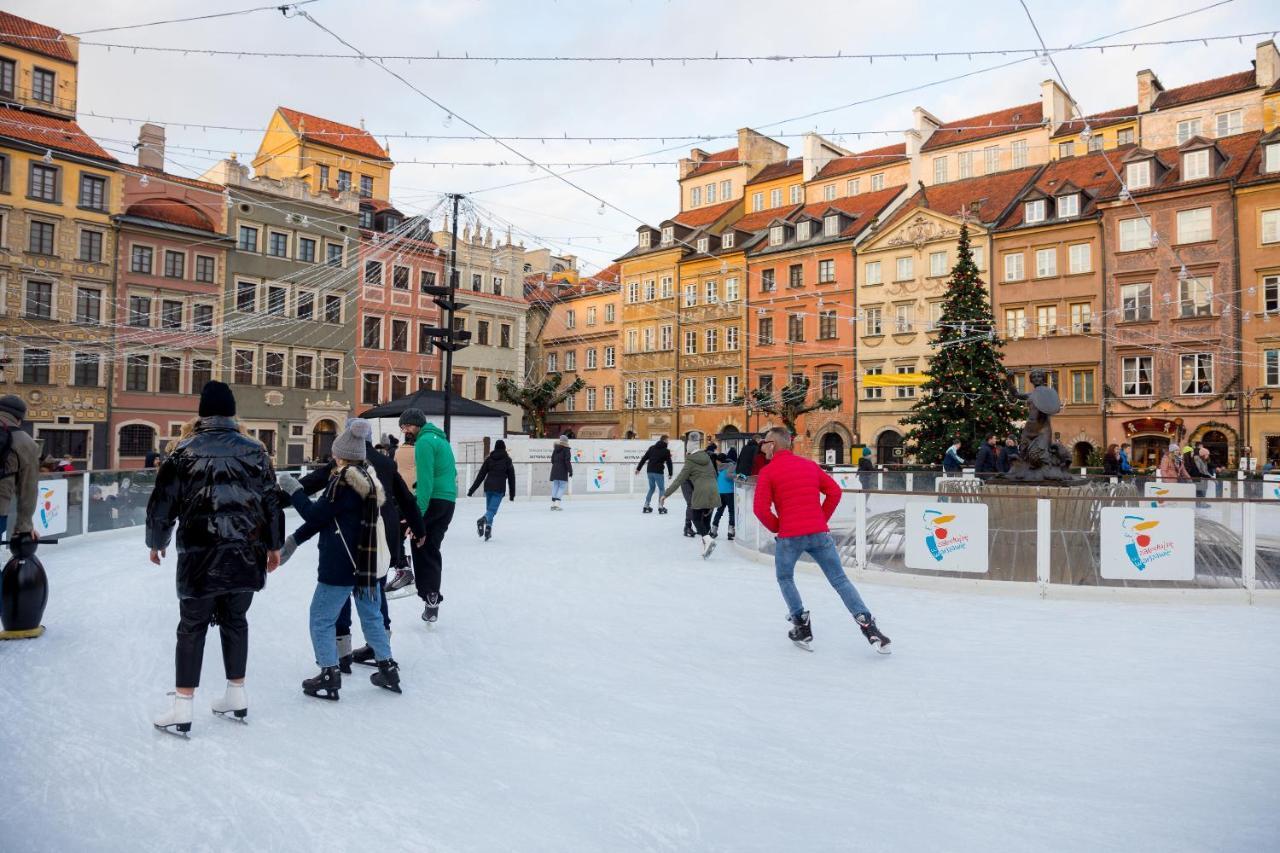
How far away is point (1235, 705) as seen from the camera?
5504 mm

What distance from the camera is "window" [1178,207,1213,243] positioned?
34875 mm

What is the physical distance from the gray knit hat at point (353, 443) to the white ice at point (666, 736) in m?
1.54

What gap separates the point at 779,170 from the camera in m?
54.2

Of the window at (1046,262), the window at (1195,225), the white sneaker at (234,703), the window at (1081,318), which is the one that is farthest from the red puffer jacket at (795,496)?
the window at (1046,262)

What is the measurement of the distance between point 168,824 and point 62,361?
38.9m

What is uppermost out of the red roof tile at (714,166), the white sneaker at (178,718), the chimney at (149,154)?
the red roof tile at (714,166)

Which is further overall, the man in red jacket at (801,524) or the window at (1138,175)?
the window at (1138,175)

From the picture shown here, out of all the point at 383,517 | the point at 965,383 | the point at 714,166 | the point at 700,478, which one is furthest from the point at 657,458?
the point at 714,166

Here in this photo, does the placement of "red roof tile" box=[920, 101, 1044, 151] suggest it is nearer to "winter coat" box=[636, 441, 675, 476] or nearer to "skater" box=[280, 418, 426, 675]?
"winter coat" box=[636, 441, 675, 476]

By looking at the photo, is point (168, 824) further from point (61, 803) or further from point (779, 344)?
point (779, 344)

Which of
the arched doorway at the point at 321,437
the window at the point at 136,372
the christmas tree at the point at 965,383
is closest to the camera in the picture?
A: the christmas tree at the point at 965,383

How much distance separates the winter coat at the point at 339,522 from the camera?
17.5 ft

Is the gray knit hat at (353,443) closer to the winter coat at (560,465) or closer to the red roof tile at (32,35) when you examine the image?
the winter coat at (560,465)

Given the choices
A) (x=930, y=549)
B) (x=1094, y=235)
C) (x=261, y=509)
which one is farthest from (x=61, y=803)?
(x=1094, y=235)
